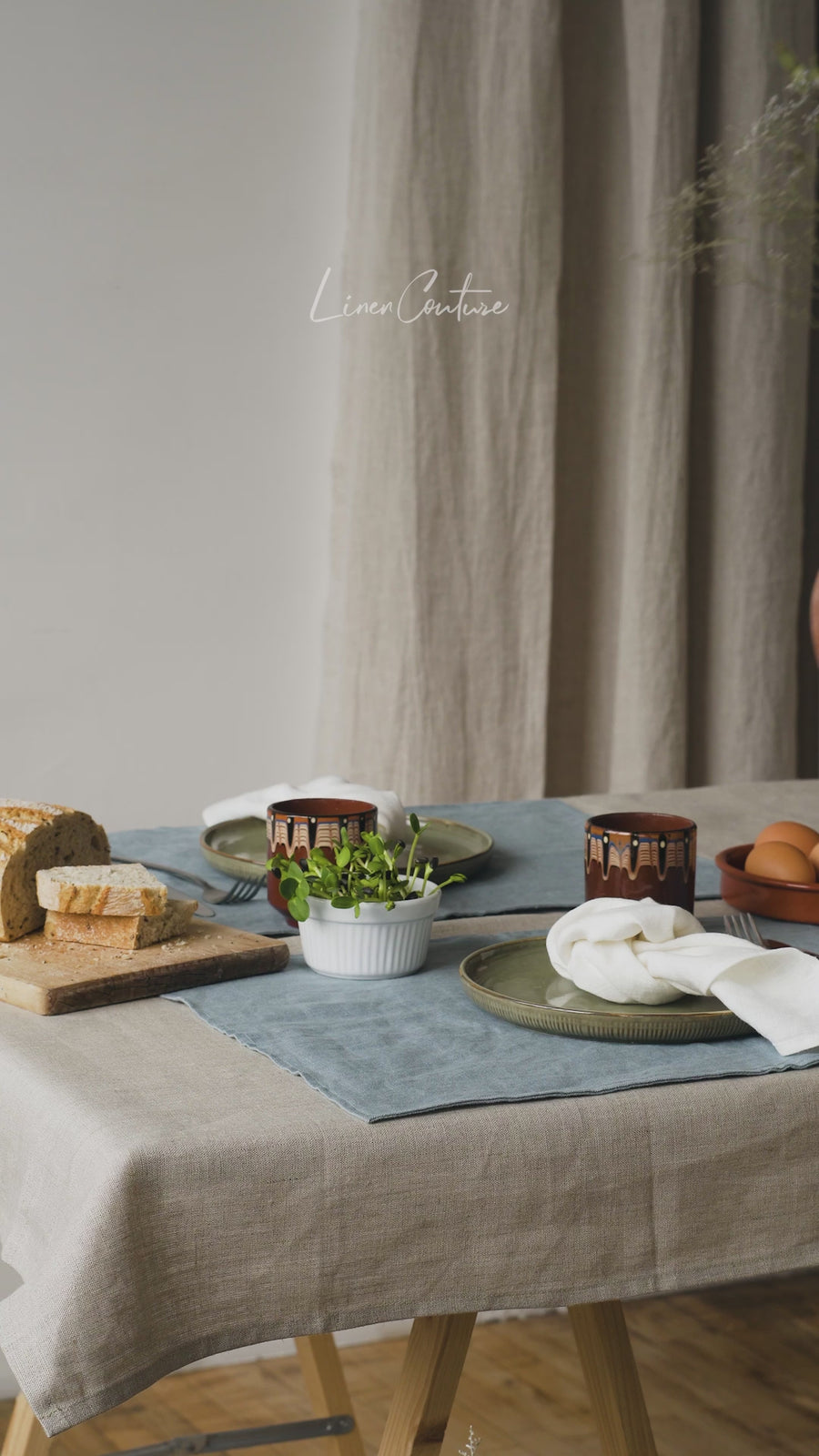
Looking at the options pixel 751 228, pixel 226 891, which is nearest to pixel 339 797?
pixel 226 891

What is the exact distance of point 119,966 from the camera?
2.99 ft

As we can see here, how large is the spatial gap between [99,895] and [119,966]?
2.5 inches

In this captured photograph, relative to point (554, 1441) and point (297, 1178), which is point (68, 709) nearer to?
point (554, 1441)

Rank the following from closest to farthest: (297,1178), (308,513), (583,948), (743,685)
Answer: (297,1178)
(583,948)
(308,513)
(743,685)

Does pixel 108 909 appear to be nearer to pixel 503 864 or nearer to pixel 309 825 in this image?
pixel 309 825

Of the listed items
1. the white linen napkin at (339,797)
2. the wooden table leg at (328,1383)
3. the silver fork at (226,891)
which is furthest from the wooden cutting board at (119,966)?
the wooden table leg at (328,1383)

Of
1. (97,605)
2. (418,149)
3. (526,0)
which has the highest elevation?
(526,0)

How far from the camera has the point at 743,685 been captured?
2320mm

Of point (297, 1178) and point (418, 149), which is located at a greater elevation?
point (418, 149)

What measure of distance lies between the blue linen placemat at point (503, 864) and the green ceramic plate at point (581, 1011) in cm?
21

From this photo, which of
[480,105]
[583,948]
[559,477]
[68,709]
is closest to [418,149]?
[480,105]

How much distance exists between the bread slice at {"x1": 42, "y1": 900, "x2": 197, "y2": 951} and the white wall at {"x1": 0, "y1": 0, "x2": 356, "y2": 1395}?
1.07 meters

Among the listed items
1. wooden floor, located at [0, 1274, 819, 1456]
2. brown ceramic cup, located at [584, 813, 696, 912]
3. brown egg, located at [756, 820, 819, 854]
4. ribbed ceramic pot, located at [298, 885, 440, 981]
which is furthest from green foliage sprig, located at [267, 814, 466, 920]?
wooden floor, located at [0, 1274, 819, 1456]

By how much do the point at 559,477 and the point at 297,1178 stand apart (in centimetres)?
170
